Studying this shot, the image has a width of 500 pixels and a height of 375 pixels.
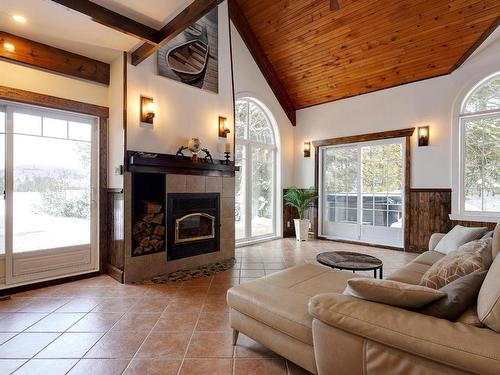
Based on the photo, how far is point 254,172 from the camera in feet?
19.0

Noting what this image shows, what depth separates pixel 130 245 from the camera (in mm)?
3375

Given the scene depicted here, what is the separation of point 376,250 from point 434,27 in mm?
3754

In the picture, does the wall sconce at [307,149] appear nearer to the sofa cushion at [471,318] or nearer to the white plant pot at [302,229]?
the white plant pot at [302,229]

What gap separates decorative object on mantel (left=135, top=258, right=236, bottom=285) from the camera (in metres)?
3.46

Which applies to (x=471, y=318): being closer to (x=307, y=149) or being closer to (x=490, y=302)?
(x=490, y=302)

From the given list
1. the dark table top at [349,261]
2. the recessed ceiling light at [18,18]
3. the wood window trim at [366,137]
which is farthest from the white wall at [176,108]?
the wood window trim at [366,137]

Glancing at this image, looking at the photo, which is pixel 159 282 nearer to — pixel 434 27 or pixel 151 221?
pixel 151 221

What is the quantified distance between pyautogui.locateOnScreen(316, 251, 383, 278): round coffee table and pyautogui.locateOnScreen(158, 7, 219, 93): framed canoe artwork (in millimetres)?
3046

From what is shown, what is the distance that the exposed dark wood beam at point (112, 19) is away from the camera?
7.97 ft

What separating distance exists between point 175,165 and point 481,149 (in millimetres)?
4792

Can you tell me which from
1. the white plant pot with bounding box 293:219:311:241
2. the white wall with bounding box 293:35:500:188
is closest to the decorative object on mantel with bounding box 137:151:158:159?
the white plant pot with bounding box 293:219:311:241

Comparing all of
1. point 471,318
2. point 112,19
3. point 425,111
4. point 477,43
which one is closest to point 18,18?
point 112,19

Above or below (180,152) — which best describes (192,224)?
below

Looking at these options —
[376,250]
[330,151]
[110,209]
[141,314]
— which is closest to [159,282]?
[141,314]
